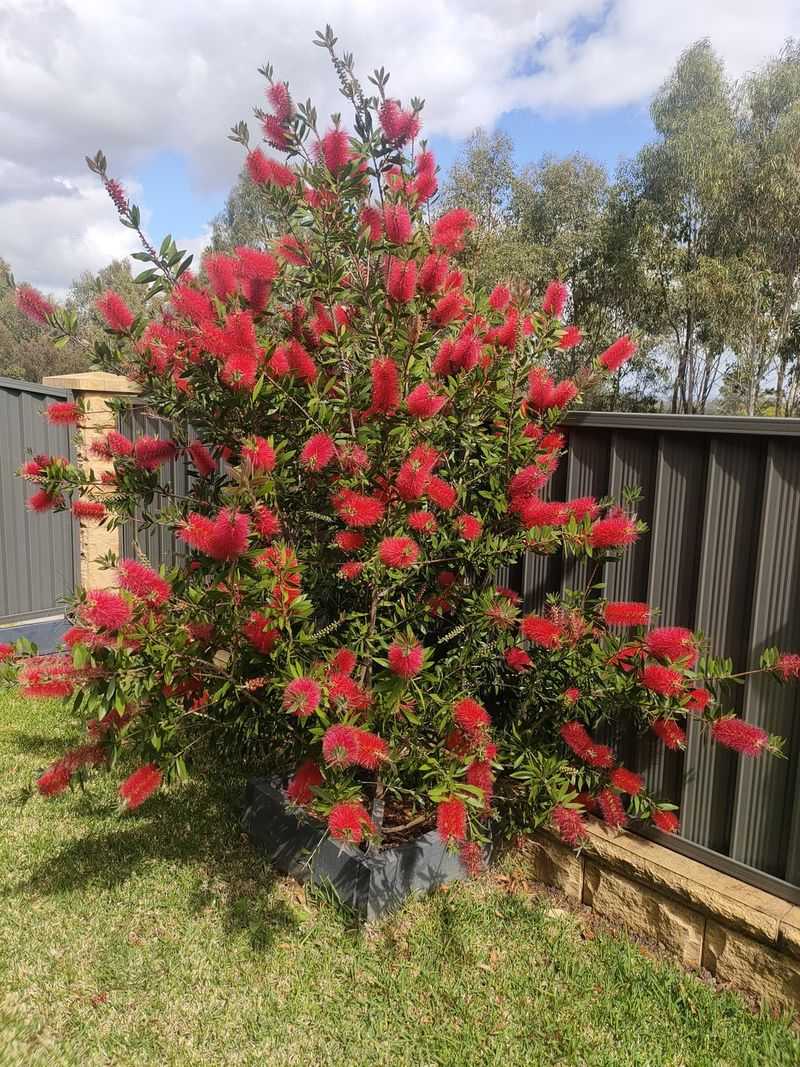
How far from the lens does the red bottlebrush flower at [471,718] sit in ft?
7.84

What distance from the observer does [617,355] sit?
2693 millimetres

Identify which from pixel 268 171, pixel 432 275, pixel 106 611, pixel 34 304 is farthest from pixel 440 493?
pixel 34 304

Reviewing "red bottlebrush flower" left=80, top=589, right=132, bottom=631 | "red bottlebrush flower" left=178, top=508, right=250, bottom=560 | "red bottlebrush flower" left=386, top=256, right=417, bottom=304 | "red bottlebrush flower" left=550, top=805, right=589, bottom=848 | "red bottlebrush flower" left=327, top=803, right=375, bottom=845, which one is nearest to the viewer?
"red bottlebrush flower" left=178, top=508, right=250, bottom=560

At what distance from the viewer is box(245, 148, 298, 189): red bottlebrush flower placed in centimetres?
247

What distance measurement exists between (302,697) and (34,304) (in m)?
1.61

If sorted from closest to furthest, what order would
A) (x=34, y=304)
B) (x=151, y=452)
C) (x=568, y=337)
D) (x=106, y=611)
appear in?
1. (x=106, y=611)
2. (x=34, y=304)
3. (x=151, y=452)
4. (x=568, y=337)

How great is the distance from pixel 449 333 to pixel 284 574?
4.14 feet

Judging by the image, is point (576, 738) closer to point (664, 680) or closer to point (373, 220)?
point (664, 680)

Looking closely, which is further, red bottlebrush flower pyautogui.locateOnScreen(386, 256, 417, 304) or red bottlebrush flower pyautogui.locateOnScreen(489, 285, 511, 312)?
red bottlebrush flower pyautogui.locateOnScreen(489, 285, 511, 312)

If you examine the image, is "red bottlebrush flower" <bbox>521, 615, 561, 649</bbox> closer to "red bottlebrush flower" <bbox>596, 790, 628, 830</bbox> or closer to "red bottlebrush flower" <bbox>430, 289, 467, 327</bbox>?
"red bottlebrush flower" <bbox>596, 790, 628, 830</bbox>

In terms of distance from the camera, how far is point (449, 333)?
289 cm

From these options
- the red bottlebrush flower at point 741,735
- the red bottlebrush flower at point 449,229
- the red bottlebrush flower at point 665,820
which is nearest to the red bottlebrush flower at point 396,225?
the red bottlebrush flower at point 449,229

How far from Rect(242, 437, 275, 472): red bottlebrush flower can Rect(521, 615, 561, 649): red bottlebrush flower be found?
1027 millimetres

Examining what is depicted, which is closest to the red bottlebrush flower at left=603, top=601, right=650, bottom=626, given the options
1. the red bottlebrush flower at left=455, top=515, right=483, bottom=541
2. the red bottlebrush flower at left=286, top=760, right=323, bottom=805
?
the red bottlebrush flower at left=455, top=515, right=483, bottom=541
